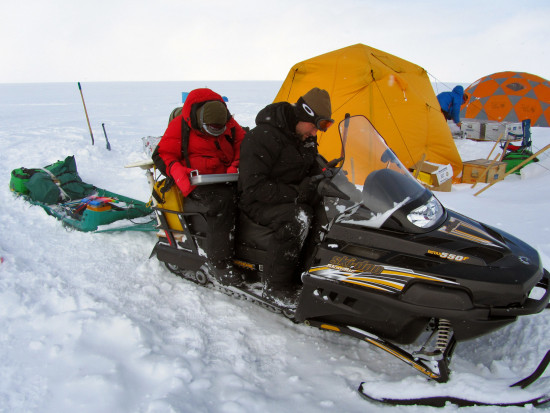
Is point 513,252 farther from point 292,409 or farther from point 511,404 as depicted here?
point 292,409

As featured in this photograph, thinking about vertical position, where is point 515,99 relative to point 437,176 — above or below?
above

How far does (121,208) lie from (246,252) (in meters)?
2.21

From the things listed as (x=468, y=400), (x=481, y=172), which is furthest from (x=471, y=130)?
(x=468, y=400)

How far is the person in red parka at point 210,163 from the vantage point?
301cm

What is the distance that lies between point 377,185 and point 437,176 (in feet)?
14.0

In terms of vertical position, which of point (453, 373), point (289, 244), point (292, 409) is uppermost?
point (289, 244)

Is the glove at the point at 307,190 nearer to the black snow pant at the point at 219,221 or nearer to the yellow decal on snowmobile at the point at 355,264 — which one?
the yellow decal on snowmobile at the point at 355,264

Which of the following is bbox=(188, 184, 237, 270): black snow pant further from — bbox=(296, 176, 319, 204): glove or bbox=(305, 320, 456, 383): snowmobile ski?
bbox=(305, 320, 456, 383): snowmobile ski

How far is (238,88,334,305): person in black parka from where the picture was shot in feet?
8.68

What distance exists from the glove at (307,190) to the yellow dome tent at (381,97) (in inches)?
165

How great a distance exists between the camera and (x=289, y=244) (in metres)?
2.66

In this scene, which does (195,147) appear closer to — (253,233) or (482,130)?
(253,233)

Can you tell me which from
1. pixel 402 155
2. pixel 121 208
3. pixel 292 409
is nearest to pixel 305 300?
pixel 292 409

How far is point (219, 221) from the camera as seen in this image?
2994 millimetres
